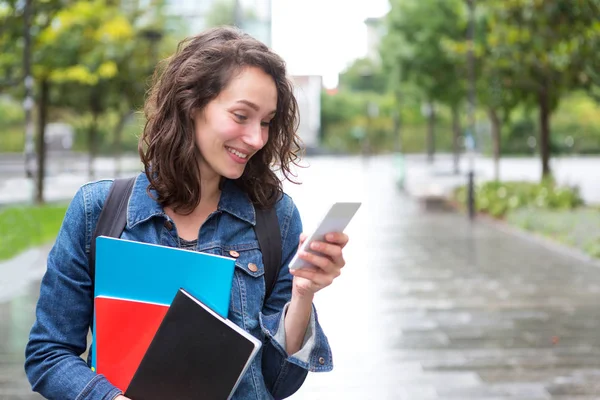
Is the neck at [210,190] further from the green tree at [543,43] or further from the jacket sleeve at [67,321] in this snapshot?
the green tree at [543,43]

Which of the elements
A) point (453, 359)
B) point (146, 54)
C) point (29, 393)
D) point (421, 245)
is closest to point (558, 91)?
point (421, 245)

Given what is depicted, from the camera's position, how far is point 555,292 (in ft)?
28.7

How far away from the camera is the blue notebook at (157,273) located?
5.98 feet

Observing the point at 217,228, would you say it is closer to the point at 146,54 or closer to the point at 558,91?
the point at 558,91

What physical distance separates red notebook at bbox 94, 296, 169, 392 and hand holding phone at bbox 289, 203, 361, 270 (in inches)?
13.4

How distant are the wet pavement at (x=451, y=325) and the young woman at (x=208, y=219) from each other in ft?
10.3

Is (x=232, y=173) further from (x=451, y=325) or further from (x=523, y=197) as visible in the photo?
(x=523, y=197)

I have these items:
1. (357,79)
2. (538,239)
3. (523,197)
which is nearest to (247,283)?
(538,239)

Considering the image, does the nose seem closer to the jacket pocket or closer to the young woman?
the young woman

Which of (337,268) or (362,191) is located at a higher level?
(337,268)

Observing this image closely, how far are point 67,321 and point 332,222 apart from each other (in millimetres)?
662

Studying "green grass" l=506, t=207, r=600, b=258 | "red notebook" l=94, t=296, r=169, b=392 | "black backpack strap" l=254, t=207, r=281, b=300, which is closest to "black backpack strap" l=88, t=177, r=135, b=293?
"red notebook" l=94, t=296, r=169, b=392

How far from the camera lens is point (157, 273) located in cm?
184

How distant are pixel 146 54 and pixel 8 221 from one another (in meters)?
12.8
